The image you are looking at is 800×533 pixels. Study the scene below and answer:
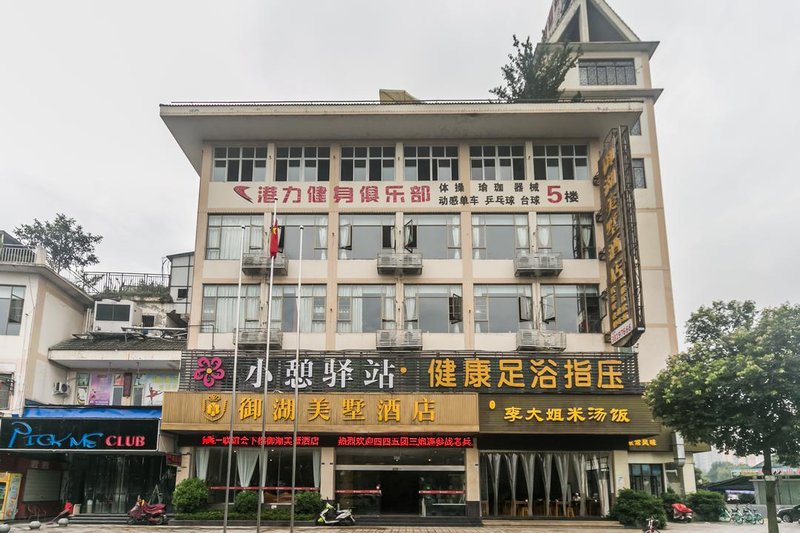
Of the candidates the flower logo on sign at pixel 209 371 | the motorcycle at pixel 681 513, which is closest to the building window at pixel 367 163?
the flower logo on sign at pixel 209 371

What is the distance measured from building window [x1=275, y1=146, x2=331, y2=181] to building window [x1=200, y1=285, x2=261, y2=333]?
17.7 feet

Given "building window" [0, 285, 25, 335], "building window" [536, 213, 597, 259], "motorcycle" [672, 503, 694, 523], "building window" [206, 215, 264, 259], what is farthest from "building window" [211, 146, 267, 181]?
"motorcycle" [672, 503, 694, 523]

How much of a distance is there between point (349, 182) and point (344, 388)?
9.28 meters

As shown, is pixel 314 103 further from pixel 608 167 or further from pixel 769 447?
pixel 769 447

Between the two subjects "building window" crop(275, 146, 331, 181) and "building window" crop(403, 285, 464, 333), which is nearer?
"building window" crop(403, 285, 464, 333)

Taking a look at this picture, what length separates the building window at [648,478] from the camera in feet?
99.9

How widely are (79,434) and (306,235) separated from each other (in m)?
12.0

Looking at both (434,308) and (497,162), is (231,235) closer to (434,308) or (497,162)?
(434,308)

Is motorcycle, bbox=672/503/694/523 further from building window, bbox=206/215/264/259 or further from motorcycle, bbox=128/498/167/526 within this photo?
building window, bbox=206/215/264/259

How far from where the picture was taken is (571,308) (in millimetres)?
29969

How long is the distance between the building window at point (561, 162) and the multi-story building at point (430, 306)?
64mm

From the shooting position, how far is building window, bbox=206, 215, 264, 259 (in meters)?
30.7

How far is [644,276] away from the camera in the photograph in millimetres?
33500

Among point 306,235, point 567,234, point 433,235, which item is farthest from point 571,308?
point 306,235
